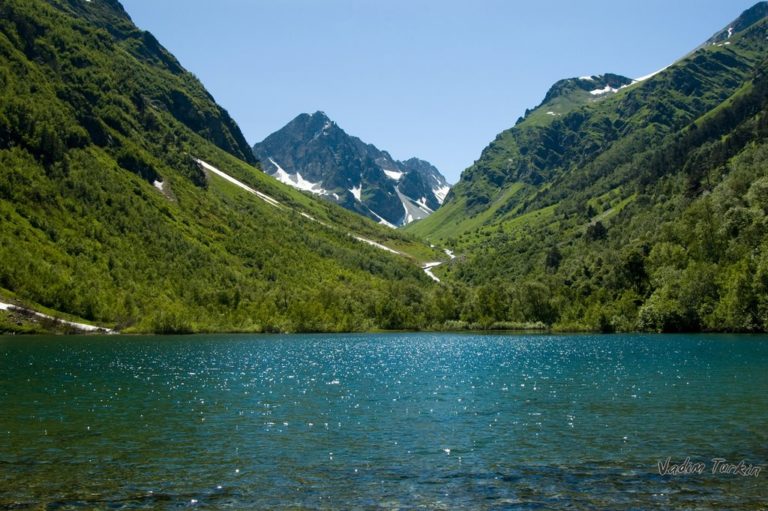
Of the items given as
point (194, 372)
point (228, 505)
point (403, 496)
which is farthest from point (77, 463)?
point (194, 372)

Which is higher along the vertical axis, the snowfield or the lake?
the lake

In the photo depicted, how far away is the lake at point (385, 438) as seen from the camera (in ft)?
86.4

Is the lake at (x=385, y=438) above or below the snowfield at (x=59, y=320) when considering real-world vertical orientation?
above

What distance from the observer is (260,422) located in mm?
43875

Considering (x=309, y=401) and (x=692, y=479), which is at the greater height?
(x=692, y=479)

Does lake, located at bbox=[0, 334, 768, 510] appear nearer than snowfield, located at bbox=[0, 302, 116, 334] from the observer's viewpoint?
Yes

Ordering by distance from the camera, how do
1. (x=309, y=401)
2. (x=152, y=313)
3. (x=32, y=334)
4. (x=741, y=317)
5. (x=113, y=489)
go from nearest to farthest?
(x=113, y=489)
(x=309, y=401)
(x=741, y=317)
(x=32, y=334)
(x=152, y=313)

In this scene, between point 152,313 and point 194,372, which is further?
point 152,313

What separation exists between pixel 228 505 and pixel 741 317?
460ft

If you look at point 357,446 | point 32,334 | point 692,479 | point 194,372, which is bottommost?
point 32,334

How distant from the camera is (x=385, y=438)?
126ft

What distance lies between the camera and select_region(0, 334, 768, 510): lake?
26.3 m

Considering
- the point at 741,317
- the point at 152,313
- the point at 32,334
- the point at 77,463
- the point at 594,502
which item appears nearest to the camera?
the point at 594,502

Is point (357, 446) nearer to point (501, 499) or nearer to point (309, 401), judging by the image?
point (501, 499)
